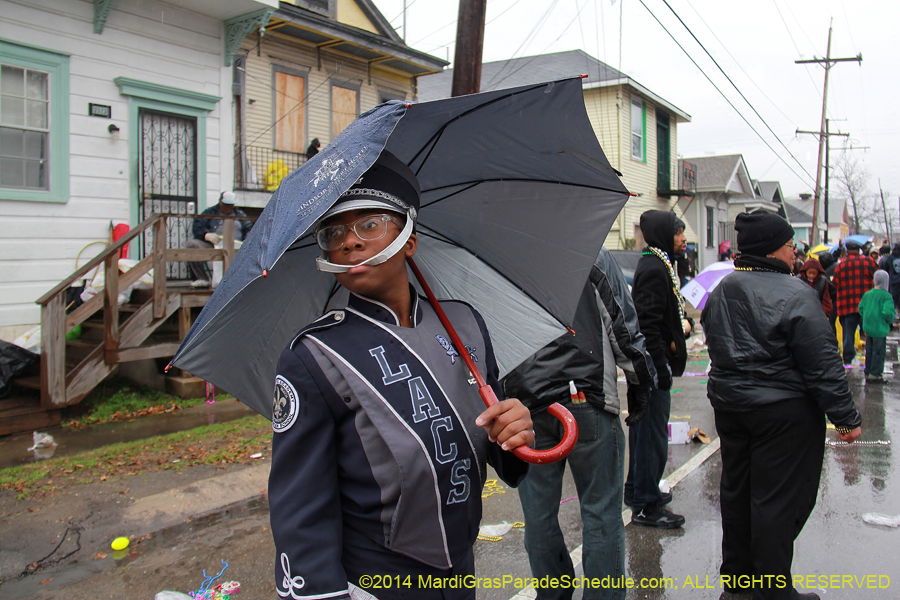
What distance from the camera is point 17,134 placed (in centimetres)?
846

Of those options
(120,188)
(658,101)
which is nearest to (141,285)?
(120,188)

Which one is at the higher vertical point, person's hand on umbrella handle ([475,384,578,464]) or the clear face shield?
the clear face shield

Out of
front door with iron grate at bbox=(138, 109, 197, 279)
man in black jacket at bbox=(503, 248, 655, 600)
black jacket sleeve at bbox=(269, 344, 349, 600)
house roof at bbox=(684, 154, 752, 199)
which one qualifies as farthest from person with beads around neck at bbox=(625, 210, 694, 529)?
house roof at bbox=(684, 154, 752, 199)

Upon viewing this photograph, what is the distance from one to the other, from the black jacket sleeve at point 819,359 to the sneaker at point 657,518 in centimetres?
154

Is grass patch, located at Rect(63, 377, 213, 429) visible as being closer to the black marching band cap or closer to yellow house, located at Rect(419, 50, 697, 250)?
the black marching band cap

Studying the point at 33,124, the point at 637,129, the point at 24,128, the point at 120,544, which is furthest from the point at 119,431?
the point at 637,129

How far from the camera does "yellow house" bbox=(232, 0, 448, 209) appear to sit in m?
13.2

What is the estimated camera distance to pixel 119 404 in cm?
816

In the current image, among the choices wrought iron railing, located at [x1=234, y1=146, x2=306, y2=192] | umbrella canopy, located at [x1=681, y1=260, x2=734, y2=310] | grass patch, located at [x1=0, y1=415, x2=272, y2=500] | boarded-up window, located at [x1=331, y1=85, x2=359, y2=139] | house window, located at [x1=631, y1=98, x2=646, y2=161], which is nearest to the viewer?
grass patch, located at [x1=0, y1=415, x2=272, y2=500]

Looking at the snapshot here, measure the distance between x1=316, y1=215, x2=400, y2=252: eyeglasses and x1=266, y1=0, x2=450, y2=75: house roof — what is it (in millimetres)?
12825

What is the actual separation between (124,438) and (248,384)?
5886 millimetres

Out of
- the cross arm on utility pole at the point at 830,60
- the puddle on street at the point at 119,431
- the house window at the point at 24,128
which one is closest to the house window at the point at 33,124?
the house window at the point at 24,128

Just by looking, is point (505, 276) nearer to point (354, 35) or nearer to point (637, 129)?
point (354, 35)

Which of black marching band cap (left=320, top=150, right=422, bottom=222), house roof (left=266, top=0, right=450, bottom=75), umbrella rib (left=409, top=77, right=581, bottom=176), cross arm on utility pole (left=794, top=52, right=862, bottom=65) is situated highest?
cross arm on utility pole (left=794, top=52, right=862, bottom=65)
